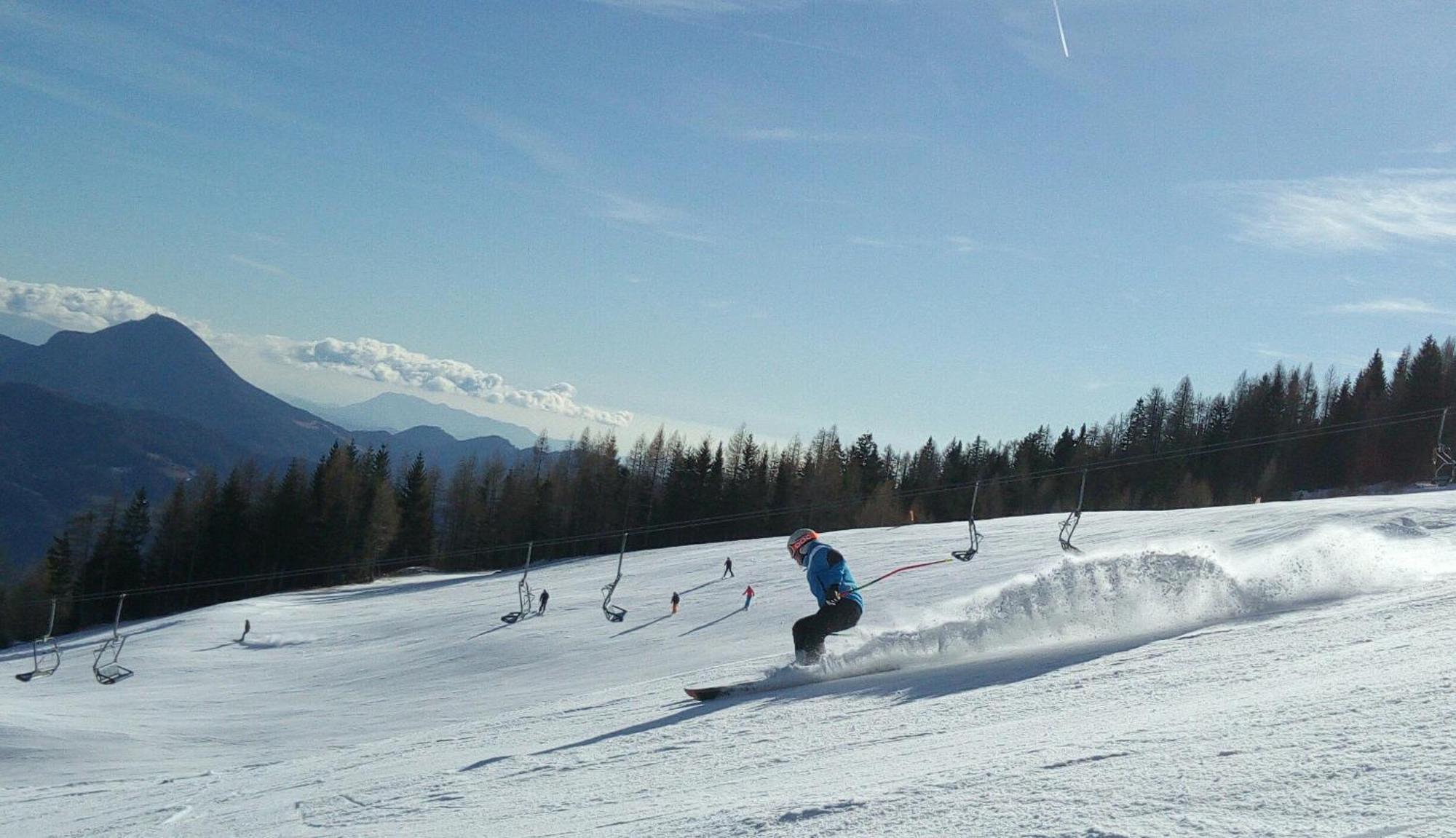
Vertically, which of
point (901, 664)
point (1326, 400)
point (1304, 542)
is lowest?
point (901, 664)

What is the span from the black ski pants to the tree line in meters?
61.9

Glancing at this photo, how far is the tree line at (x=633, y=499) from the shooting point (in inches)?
3145

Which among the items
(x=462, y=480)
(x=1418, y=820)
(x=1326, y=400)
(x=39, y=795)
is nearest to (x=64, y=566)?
(x=462, y=480)

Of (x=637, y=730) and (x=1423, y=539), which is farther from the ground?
(x=1423, y=539)

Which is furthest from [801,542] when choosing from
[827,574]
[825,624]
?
[825,624]

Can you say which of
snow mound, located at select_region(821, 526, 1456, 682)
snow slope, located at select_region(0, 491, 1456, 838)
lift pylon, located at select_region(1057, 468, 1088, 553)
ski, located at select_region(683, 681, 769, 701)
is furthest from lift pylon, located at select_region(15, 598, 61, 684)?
snow mound, located at select_region(821, 526, 1456, 682)

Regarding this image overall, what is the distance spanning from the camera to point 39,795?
1307cm

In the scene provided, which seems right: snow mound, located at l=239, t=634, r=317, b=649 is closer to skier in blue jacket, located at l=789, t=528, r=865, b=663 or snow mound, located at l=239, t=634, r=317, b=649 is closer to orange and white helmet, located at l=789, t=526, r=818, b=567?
orange and white helmet, located at l=789, t=526, r=818, b=567

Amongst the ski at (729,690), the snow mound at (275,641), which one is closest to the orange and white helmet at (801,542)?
the ski at (729,690)

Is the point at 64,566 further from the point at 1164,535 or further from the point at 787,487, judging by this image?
the point at 1164,535

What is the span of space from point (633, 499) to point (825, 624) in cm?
8885

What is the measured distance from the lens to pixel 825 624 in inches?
431

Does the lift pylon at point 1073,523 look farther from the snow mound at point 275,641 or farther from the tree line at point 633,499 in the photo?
the tree line at point 633,499

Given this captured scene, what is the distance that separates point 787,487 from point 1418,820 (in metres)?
91.0
